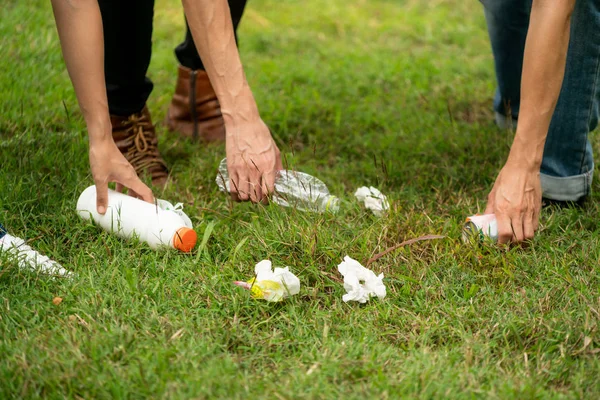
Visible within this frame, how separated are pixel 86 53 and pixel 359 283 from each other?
102 centimetres

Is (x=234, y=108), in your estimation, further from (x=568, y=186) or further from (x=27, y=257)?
(x=568, y=186)

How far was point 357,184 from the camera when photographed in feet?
9.06

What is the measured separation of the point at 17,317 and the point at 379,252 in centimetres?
101

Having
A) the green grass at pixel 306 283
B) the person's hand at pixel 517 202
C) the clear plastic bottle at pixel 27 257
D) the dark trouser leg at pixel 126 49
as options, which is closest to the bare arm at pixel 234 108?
the green grass at pixel 306 283

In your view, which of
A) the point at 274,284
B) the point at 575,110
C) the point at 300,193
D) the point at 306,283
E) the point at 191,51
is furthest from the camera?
the point at 191,51

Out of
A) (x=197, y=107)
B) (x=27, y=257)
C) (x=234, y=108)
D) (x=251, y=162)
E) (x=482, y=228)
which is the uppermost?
(x=234, y=108)

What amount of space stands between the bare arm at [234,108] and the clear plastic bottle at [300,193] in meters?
0.05

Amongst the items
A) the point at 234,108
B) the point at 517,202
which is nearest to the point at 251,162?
the point at 234,108

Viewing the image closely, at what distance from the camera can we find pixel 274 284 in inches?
75.4

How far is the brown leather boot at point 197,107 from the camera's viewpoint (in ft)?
10.3

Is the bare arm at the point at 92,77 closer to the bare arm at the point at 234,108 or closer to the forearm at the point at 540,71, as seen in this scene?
the bare arm at the point at 234,108

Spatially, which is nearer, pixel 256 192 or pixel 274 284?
pixel 274 284

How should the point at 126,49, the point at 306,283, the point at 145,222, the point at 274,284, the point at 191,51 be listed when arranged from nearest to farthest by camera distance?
1. the point at 274,284
2. the point at 306,283
3. the point at 145,222
4. the point at 126,49
5. the point at 191,51

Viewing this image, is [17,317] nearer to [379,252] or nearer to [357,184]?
[379,252]
